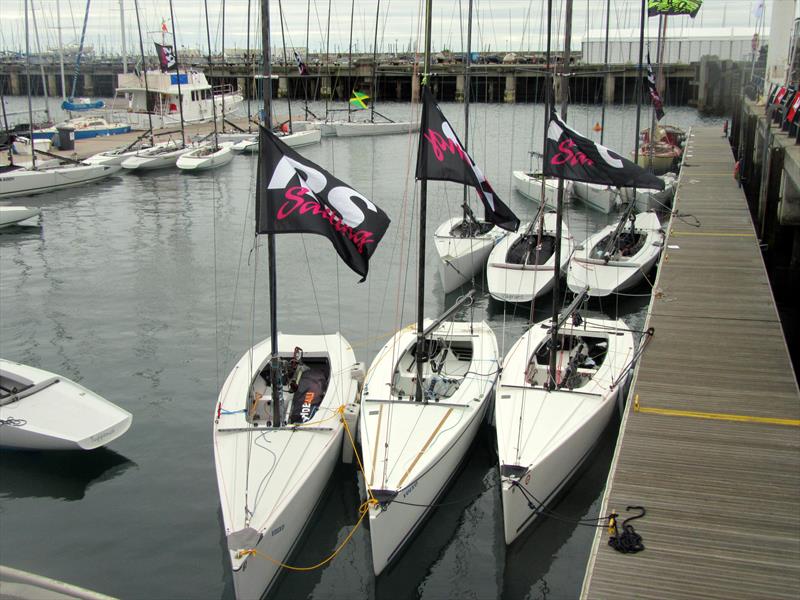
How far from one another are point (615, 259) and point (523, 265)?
3.40 metres

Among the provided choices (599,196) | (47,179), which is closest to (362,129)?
(47,179)

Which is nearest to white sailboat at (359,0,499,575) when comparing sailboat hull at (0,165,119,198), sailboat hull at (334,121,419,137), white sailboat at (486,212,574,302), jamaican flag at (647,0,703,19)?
white sailboat at (486,212,574,302)

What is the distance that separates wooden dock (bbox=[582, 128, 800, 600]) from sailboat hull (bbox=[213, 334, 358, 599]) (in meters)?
4.67

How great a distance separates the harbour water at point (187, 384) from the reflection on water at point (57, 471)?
4 centimetres

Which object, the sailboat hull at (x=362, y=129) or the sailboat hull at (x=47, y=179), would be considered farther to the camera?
the sailboat hull at (x=362, y=129)

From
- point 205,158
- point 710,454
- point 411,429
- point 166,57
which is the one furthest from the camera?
point 166,57

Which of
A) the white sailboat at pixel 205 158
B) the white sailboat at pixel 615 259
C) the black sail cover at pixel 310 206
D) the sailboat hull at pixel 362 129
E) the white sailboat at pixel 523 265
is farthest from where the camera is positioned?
the sailboat hull at pixel 362 129

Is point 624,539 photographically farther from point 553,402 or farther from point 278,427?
point 278,427

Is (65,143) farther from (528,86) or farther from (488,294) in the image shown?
(528,86)

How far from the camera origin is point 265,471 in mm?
13188

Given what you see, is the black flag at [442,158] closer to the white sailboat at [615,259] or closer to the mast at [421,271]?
the mast at [421,271]

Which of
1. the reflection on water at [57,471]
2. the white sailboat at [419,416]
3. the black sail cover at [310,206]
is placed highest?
the black sail cover at [310,206]

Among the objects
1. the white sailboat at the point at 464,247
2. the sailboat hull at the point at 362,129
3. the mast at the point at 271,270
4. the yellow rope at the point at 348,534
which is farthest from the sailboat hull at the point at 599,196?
the sailboat hull at the point at 362,129

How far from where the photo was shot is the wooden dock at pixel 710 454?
392 inches
